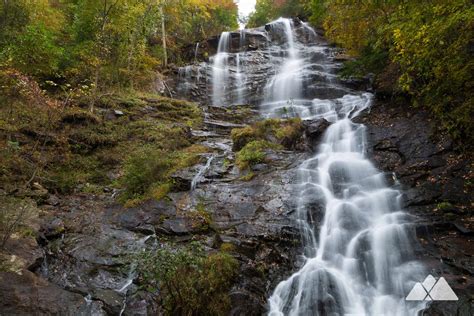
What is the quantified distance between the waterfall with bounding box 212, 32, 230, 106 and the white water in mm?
10269

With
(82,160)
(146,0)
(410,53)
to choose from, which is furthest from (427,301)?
(146,0)

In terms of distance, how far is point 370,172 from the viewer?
9219 mm

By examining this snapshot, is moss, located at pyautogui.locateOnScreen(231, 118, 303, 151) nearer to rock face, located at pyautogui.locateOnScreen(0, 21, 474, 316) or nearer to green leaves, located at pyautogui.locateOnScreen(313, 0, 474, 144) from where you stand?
rock face, located at pyautogui.locateOnScreen(0, 21, 474, 316)

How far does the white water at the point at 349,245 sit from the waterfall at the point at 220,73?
10.3m

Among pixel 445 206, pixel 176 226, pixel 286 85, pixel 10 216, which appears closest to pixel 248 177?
pixel 176 226

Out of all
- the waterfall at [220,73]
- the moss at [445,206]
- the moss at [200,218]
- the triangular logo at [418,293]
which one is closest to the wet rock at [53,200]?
the moss at [200,218]

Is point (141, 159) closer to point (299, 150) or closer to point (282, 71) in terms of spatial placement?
point (299, 150)

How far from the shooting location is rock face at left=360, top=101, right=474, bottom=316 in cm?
582

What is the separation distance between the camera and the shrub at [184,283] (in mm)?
5342

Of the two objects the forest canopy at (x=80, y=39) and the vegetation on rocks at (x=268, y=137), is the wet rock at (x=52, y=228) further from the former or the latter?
the forest canopy at (x=80, y=39)

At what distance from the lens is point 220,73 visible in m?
21.4

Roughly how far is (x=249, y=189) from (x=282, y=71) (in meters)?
13.7

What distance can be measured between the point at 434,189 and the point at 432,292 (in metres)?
3.26

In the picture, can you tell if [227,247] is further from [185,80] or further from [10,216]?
[185,80]
